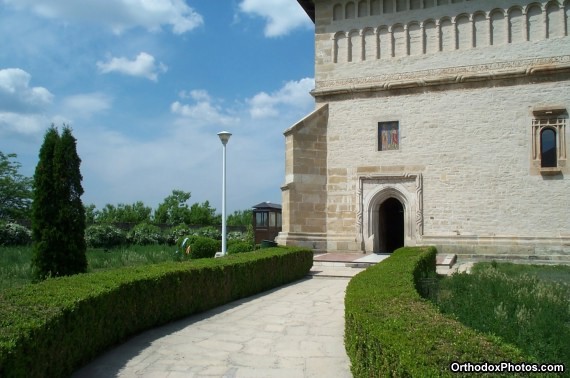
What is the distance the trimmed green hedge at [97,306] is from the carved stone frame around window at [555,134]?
424 inches

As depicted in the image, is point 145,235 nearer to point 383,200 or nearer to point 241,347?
point 383,200

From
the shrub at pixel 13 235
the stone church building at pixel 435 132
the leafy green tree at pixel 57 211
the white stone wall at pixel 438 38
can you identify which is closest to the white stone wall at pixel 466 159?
the stone church building at pixel 435 132

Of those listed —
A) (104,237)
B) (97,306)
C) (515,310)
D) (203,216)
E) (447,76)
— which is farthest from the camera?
(203,216)

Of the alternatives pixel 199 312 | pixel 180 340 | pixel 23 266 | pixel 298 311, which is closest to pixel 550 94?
pixel 298 311

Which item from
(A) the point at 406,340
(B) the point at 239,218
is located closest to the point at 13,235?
(A) the point at 406,340

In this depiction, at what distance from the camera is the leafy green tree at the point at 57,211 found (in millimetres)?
8945

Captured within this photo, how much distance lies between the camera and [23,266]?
1189cm

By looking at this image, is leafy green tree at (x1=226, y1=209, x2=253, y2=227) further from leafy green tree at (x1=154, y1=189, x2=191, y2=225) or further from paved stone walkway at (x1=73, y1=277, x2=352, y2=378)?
paved stone walkway at (x1=73, y1=277, x2=352, y2=378)

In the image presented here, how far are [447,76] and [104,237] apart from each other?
52.6 feet

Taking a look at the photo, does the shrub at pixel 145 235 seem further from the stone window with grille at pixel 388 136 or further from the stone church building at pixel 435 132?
the stone window with grille at pixel 388 136

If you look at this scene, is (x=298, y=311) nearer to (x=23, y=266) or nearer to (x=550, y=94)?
(x=23, y=266)

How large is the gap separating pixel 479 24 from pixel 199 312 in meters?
14.3

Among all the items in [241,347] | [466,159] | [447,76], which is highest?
[447,76]

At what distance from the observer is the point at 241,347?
609 cm
